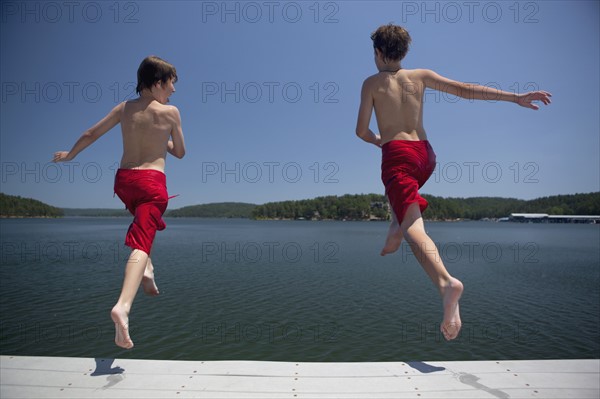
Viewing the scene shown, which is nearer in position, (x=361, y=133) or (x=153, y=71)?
(x=361, y=133)

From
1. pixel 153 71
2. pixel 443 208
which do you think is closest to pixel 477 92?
pixel 153 71

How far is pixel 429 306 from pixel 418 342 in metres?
5.58

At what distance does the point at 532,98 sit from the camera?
2.96 metres

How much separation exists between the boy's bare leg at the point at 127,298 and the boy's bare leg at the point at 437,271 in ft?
6.84

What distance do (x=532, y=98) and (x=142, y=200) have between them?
10.8 feet

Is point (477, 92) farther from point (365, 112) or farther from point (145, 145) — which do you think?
point (145, 145)

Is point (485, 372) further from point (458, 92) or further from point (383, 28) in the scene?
point (383, 28)

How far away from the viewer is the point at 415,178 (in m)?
2.90

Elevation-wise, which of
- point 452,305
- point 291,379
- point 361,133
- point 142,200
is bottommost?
point 291,379

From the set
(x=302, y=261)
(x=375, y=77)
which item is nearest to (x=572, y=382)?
(x=375, y=77)

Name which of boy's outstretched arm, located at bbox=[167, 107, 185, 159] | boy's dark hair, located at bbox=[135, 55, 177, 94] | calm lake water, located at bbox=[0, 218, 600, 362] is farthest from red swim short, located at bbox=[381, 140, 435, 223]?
calm lake water, located at bbox=[0, 218, 600, 362]

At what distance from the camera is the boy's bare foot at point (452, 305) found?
2.58m

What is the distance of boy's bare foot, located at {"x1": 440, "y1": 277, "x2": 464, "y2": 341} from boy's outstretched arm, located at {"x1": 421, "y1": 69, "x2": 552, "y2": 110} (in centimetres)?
144

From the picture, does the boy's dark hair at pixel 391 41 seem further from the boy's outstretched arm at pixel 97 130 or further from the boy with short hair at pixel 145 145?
the boy's outstretched arm at pixel 97 130
